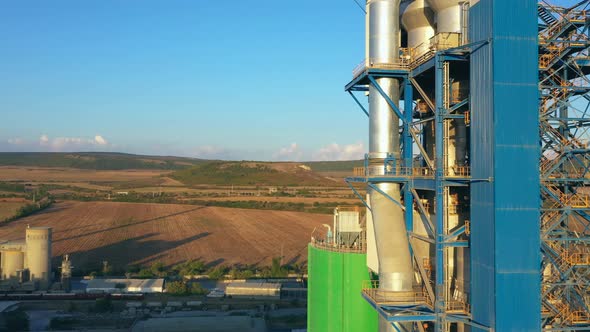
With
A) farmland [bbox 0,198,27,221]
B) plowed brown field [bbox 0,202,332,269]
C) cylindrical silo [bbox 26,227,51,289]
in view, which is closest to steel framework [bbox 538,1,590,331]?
cylindrical silo [bbox 26,227,51,289]

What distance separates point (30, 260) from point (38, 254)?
0.91 m

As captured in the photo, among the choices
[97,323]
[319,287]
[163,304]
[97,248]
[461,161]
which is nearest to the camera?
[461,161]

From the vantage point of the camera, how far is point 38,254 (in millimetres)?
46469

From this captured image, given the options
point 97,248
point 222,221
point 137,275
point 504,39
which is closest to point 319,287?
point 504,39

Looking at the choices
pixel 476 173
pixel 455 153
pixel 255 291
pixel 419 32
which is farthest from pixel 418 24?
pixel 255 291

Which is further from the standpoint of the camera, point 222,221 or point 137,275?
point 222,221

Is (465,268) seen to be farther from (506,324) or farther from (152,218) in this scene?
(152,218)

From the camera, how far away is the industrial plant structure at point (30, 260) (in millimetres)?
46156

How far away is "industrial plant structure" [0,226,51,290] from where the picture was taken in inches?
1817

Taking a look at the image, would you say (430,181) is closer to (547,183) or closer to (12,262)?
(547,183)

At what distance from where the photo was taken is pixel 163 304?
137 feet

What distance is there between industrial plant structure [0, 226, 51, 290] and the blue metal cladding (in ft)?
139

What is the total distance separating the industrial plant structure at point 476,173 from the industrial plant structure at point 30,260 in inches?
1331

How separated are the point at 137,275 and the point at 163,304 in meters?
11.9
